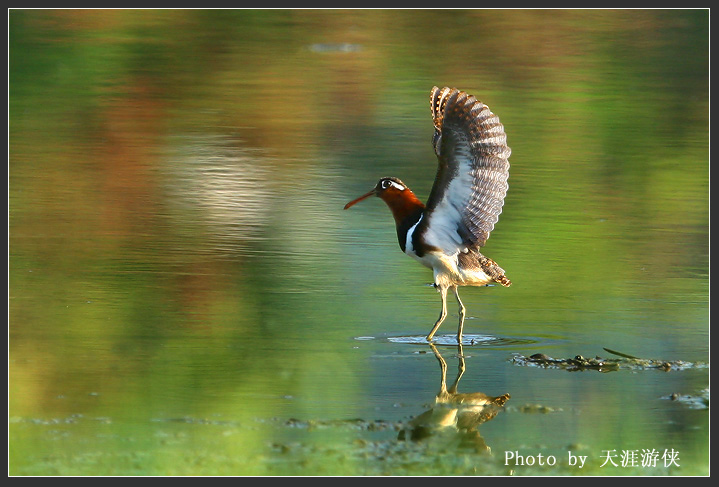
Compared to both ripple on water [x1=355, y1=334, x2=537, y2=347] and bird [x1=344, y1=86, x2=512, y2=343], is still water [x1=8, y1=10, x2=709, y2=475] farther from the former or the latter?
bird [x1=344, y1=86, x2=512, y2=343]

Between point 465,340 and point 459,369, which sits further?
point 465,340

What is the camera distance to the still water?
579cm

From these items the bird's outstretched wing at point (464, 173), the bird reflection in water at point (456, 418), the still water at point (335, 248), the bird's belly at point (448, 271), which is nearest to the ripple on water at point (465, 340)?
the still water at point (335, 248)

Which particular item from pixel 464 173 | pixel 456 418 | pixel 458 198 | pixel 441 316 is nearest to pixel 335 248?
pixel 441 316

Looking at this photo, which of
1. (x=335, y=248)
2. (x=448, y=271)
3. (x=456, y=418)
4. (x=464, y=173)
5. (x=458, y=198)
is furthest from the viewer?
(x=335, y=248)

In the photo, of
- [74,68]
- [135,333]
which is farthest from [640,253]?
[74,68]

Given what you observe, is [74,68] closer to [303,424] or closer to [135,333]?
[135,333]

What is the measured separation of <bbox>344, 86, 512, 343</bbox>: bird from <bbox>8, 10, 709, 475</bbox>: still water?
1.38 ft

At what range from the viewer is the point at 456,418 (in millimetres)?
5926

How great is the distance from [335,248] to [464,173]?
7.99 feet

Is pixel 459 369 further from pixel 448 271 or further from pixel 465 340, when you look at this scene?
pixel 448 271

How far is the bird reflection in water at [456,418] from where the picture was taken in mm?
5656

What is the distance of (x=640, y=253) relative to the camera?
363 inches

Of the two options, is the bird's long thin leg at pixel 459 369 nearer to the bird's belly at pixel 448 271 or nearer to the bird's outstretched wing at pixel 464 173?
the bird's belly at pixel 448 271
